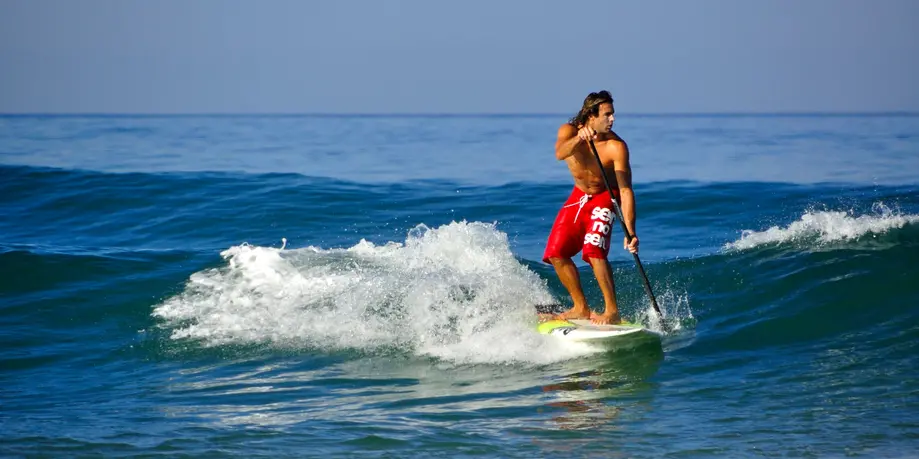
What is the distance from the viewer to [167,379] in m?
7.82

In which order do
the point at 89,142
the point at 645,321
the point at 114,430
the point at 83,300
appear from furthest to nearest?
the point at 89,142 → the point at 83,300 → the point at 645,321 → the point at 114,430

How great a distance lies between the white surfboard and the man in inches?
7.5

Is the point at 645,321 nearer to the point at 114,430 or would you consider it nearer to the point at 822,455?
the point at 822,455

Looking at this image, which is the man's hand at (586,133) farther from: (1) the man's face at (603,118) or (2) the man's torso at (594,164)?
(2) the man's torso at (594,164)

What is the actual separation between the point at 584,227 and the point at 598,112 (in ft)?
3.45

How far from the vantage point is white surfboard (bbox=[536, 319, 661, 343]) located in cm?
777

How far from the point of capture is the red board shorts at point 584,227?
26.0ft

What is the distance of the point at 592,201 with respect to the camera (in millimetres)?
8016

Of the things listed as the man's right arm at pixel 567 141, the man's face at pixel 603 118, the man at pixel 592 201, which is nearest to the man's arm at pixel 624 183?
the man at pixel 592 201

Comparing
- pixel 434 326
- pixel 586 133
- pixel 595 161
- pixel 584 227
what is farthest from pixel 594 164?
pixel 434 326

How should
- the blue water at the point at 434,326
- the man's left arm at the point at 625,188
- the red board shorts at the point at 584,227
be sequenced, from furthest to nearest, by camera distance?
the red board shorts at the point at 584,227
the man's left arm at the point at 625,188
the blue water at the point at 434,326

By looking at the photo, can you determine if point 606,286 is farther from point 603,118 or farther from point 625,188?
point 603,118

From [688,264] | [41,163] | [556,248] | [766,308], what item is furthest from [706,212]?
[41,163]

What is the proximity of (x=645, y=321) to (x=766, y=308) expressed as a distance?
1203 mm
